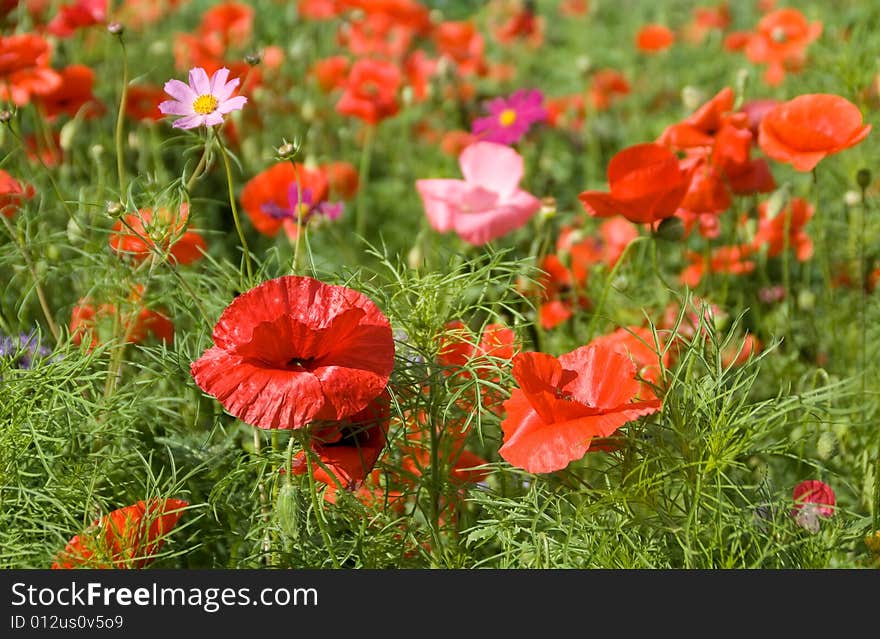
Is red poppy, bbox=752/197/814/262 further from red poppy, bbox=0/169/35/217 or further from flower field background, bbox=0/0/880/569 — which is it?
red poppy, bbox=0/169/35/217

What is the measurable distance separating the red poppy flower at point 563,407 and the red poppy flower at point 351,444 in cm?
12

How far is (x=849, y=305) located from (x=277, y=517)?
1223 mm

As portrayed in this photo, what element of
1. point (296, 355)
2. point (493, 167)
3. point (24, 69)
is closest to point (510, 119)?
point (493, 167)

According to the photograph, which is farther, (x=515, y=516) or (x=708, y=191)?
(x=708, y=191)

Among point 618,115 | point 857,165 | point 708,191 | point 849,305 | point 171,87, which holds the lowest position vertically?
point 618,115

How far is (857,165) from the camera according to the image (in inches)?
76.7

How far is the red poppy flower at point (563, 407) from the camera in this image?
923 millimetres

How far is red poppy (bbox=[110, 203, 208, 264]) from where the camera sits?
109 centimetres

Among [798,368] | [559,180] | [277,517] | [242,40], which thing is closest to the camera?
[277,517]

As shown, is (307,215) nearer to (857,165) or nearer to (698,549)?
(698,549)

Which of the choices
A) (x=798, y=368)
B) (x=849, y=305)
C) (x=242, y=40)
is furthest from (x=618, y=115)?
(x=798, y=368)

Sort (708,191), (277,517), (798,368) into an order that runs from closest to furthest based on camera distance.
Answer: (277,517)
(708,191)
(798,368)

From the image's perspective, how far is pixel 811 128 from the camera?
4.47 feet

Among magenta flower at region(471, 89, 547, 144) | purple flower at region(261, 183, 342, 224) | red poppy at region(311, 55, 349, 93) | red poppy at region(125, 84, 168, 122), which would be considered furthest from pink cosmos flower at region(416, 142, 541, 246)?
red poppy at region(311, 55, 349, 93)
